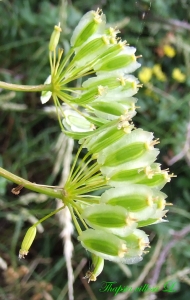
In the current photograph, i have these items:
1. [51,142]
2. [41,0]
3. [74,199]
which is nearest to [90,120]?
[74,199]

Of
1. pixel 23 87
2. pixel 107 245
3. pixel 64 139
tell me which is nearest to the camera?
pixel 107 245

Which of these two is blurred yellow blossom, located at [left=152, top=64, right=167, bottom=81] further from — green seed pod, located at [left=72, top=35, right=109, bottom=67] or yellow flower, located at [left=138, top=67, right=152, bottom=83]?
green seed pod, located at [left=72, top=35, right=109, bottom=67]

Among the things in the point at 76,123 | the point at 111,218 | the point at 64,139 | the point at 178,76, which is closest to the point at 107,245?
the point at 111,218

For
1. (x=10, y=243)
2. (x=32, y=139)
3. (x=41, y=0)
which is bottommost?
(x=10, y=243)

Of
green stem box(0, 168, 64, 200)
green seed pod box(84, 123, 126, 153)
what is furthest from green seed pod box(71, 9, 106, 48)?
green stem box(0, 168, 64, 200)

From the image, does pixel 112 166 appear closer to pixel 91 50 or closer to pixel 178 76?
pixel 91 50

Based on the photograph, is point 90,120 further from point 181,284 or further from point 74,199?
point 181,284
